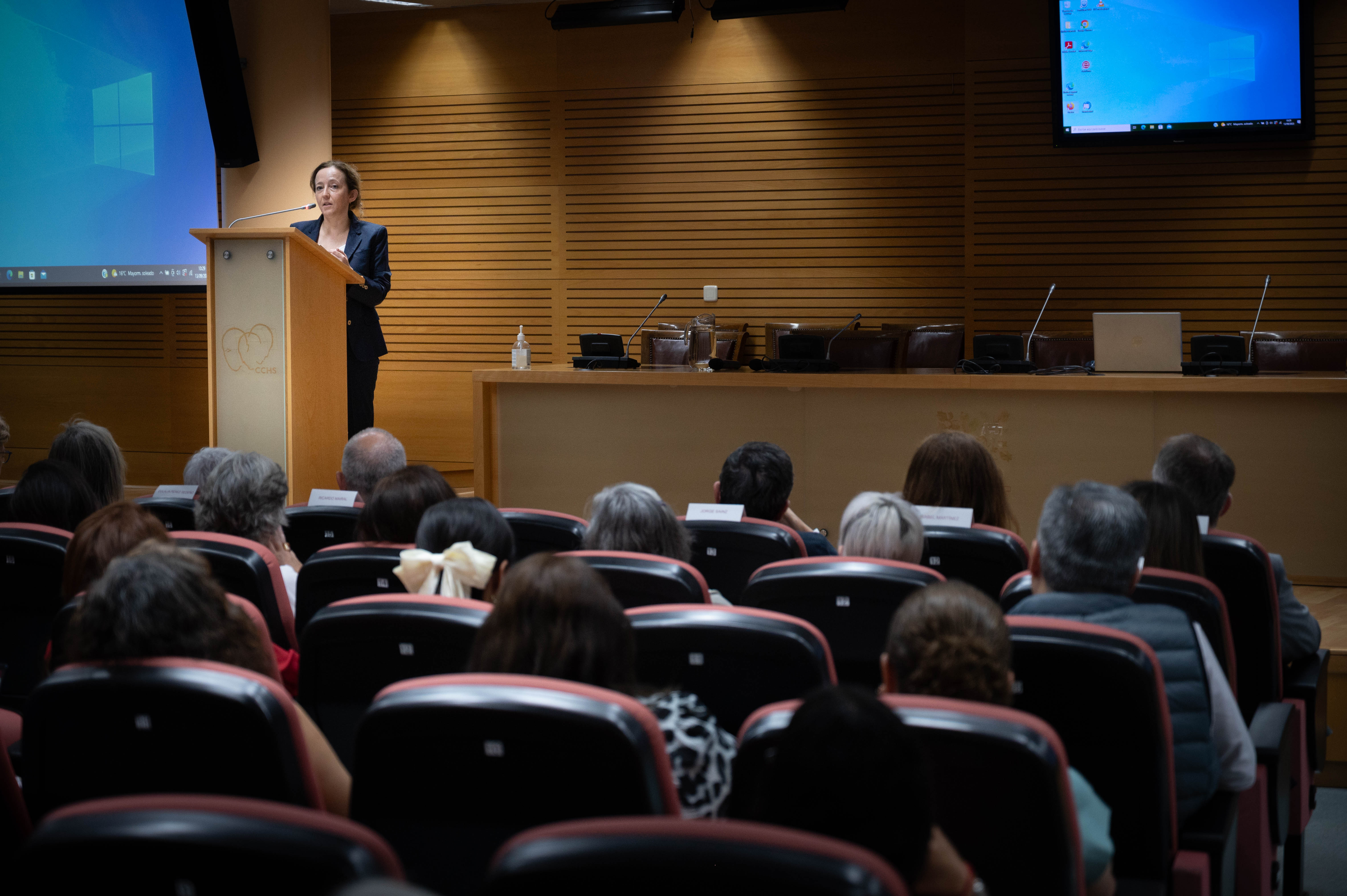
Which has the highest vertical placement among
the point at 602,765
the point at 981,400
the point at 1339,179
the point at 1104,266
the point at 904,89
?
the point at 904,89

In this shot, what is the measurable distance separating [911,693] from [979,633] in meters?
0.12

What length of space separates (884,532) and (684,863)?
5.78 ft

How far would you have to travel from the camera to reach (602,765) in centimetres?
122

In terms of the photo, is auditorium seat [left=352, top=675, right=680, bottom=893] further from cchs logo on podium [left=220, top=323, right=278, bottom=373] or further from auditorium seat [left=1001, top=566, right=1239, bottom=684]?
cchs logo on podium [left=220, top=323, right=278, bottom=373]

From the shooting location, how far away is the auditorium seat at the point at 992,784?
4.09 ft

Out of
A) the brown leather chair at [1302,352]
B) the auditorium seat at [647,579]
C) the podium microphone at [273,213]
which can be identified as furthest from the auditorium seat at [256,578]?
the brown leather chair at [1302,352]

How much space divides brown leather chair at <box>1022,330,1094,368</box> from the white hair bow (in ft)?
15.9

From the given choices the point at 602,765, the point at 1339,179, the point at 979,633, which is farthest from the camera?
the point at 1339,179

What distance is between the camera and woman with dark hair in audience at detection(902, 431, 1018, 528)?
3.21m

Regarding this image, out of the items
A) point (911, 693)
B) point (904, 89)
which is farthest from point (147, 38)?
point (911, 693)

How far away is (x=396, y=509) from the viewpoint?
106 inches

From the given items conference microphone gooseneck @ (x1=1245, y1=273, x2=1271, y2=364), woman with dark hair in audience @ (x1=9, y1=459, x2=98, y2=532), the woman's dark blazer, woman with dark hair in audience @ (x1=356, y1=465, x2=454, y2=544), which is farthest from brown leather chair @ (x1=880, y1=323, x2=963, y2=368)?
woman with dark hair in audience @ (x1=9, y1=459, x2=98, y2=532)

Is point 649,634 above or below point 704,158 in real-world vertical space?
below

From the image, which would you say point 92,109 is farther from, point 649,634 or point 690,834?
point 690,834
